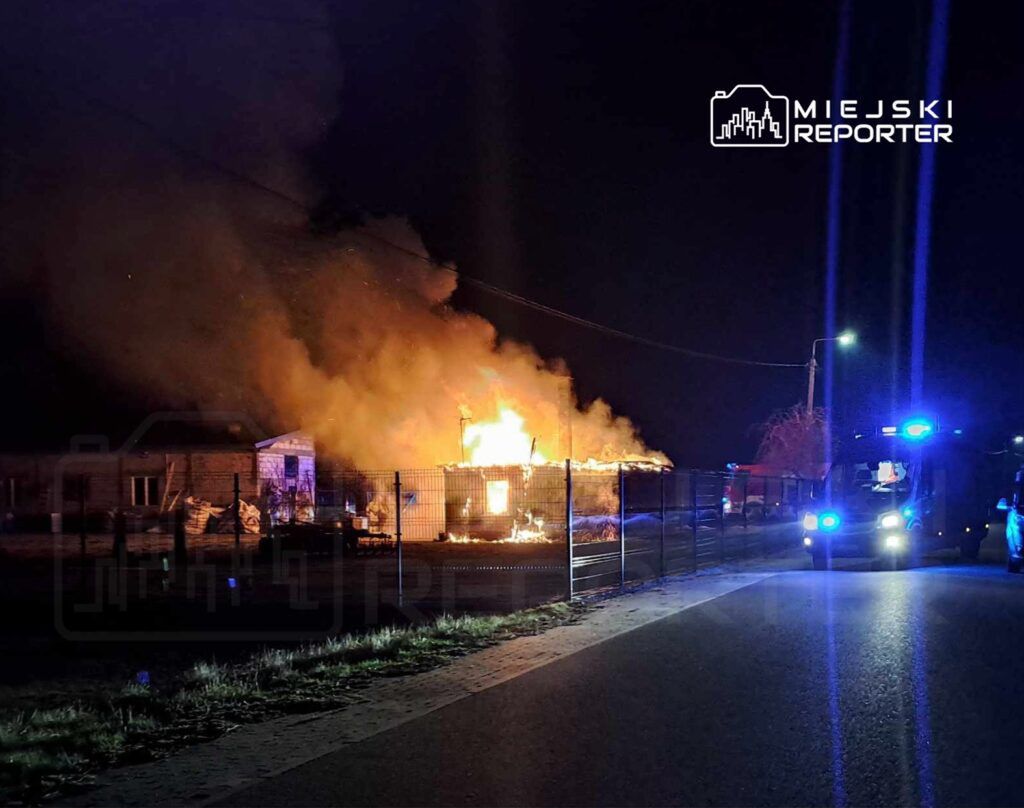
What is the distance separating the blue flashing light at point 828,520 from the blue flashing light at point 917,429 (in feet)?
8.40

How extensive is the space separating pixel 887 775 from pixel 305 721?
398cm

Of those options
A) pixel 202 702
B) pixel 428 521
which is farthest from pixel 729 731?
pixel 428 521

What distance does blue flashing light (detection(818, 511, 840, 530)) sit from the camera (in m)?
17.0

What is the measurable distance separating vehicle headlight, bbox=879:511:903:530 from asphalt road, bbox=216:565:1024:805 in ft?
23.3

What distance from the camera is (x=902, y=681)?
7156 millimetres

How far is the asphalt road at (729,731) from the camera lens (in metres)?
5.01

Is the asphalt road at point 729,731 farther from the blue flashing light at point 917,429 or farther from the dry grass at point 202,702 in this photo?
the blue flashing light at point 917,429

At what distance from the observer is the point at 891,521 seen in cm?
1667

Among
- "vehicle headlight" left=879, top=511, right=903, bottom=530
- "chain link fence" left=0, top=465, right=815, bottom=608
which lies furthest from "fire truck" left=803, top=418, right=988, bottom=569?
"chain link fence" left=0, top=465, right=815, bottom=608

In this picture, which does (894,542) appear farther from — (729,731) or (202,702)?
(202,702)

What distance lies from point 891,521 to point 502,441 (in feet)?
61.5

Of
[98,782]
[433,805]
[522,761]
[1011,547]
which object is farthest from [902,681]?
[1011,547]

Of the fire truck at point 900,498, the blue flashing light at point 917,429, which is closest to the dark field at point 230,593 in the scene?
the fire truck at point 900,498

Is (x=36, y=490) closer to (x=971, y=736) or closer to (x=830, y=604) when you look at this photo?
(x=830, y=604)
